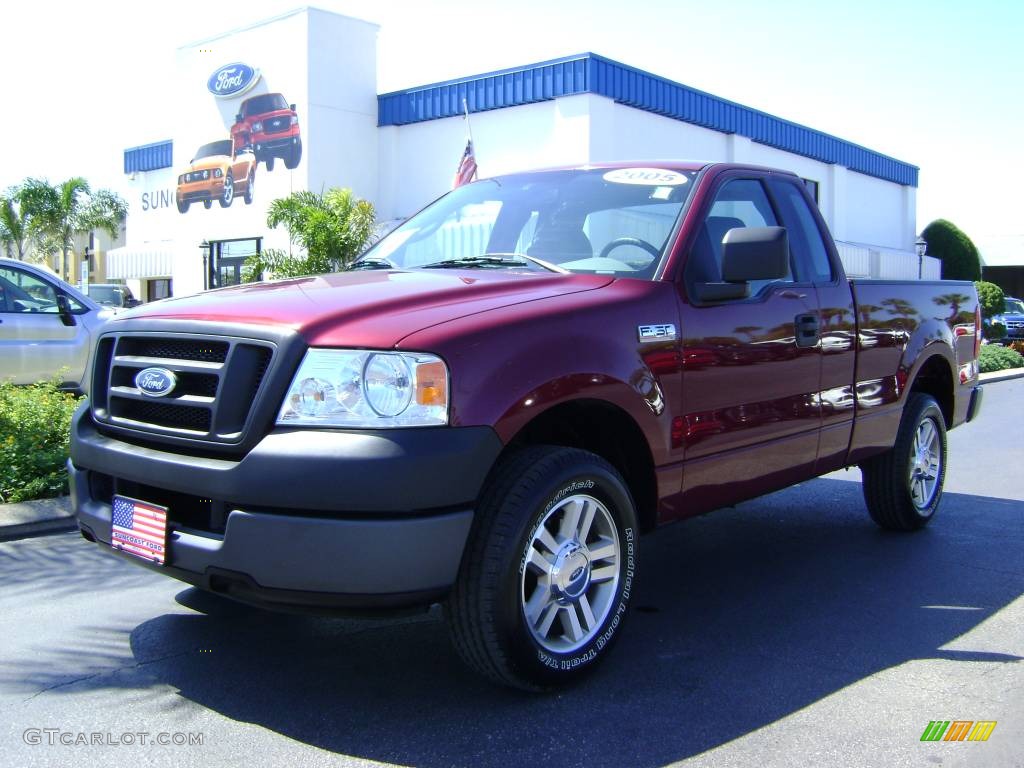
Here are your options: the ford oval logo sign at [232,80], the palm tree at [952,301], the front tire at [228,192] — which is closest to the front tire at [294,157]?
the ford oval logo sign at [232,80]

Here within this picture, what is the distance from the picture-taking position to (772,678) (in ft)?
12.2

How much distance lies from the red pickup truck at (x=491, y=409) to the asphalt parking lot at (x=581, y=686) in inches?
12.9

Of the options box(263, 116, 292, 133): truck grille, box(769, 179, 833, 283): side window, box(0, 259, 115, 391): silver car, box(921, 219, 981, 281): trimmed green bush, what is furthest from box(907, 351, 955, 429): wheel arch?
box(921, 219, 981, 281): trimmed green bush

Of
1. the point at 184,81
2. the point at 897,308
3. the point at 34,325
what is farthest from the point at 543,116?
the point at 897,308

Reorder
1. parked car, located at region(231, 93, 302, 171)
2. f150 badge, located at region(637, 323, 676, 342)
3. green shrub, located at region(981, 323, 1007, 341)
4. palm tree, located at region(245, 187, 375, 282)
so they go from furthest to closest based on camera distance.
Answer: green shrub, located at region(981, 323, 1007, 341) < parked car, located at region(231, 93, 302, 171) < palm tree, located at region(245, 187, 375, 282) < f150 badge, located at region(637, 323, 676, 342)

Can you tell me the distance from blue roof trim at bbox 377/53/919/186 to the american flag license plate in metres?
21.3

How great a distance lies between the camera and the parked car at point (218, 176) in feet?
97.3

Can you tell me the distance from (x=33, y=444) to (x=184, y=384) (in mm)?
4059

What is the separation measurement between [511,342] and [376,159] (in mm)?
26407

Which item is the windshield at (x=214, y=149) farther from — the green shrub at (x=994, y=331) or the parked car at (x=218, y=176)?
the green shrub at (x=994, y=331)

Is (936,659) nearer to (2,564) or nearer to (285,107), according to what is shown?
(2,564)

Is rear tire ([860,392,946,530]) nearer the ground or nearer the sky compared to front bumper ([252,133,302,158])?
nearer the ground

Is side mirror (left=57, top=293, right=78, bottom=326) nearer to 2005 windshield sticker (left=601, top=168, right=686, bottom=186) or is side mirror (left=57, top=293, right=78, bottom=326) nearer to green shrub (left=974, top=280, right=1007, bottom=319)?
2005 windshield sticker (left=601, top=168, right=686, bottom=186)

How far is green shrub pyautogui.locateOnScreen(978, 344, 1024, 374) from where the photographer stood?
22.3 m
